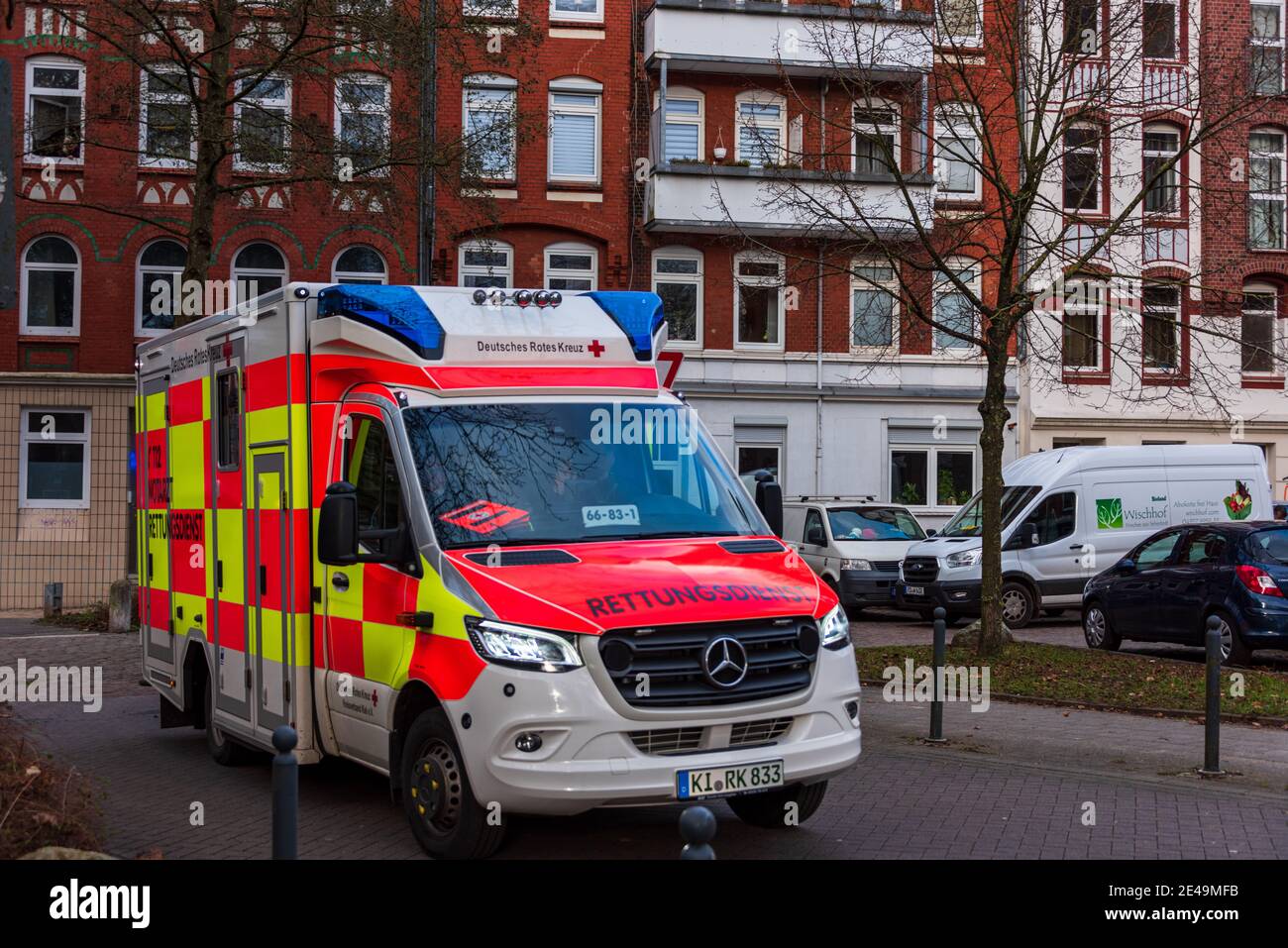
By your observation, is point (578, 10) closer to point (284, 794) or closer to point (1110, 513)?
point (1110, 513)

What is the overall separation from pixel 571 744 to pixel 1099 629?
519 inches

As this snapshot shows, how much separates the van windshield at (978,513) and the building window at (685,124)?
37.7 ft

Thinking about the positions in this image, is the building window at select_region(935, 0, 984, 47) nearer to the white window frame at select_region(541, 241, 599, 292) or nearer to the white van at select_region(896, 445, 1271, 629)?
the white van at select_region(896, 445, 1271, 629)

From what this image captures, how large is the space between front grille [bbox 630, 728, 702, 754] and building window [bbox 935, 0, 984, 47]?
10.8 meters

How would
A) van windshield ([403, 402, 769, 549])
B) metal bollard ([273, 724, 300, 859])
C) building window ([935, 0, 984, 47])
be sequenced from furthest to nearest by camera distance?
building window ([935, 0, 984, 47]), van windshield ([403, 402, 769, 549]), metal bollard ([273, 724, 300, 859])

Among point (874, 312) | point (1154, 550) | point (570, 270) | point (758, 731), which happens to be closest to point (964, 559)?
point (1154, 550)

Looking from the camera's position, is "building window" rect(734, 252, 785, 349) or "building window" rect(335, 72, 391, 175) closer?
"building window" rect(335, 72, 391, 175)

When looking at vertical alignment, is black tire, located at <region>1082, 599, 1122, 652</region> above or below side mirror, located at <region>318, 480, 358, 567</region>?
below

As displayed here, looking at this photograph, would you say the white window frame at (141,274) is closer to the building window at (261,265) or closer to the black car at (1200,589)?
the building window at (261,265)

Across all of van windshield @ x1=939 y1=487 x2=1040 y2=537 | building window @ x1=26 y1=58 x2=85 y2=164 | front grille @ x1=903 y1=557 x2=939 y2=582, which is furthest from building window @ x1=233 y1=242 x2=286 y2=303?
van windshield @ x1=939 y1=487 x2=1040 y2=537

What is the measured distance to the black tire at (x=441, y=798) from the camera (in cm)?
708

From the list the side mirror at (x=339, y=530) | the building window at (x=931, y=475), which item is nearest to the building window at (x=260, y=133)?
the side mirror at (x=339, y=530)

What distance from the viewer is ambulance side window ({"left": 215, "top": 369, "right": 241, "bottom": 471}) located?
982 centimetres
